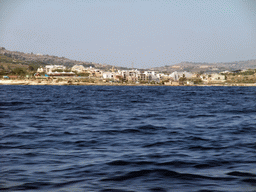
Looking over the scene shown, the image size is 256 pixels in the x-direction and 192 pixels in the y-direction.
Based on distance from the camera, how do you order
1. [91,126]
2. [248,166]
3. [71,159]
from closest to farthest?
[248,166]
[71,159]
[91,126]

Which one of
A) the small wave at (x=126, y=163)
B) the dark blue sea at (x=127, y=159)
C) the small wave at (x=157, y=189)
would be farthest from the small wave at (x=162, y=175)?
the small wave at (x=157, y=189)

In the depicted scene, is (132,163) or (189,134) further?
(189,134)

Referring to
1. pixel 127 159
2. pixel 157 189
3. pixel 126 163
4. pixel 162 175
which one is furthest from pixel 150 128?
pixel 157 189

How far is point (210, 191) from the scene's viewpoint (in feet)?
23.1

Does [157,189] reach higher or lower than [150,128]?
higher

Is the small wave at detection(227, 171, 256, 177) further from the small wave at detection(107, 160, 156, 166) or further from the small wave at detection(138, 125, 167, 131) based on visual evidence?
the small wave at detection(138, 125, 167, 131)

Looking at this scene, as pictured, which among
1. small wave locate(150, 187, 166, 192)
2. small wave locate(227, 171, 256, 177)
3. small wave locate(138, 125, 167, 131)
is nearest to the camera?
small wave locate(150, 187, 166, 192)

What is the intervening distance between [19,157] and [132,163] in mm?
3351

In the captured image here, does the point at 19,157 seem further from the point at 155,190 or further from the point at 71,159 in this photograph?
the point at 155,190

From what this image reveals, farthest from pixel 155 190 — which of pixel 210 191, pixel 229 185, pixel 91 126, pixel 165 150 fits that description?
pixel 91 126

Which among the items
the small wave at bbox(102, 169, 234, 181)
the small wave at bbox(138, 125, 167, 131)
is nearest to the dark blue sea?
the small wave at bbox(102, 169, 234, 181)

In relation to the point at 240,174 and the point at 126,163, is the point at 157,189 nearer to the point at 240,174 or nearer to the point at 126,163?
the point at 126,163

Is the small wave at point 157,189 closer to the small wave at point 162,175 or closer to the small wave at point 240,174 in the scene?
the small wave at point 162,175

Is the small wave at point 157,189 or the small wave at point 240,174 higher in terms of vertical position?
the small wave at point 157,189
